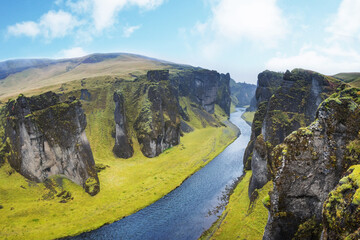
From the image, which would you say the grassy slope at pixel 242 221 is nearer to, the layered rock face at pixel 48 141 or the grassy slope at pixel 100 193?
the grassy slope at pixel 100 193

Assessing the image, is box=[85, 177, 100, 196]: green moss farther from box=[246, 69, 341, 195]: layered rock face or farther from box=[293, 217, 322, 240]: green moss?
box=[293, 217, 322, 240]: green moss

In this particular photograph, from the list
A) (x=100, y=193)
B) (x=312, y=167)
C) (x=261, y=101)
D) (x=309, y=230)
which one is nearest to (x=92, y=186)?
(x=100, y=193)

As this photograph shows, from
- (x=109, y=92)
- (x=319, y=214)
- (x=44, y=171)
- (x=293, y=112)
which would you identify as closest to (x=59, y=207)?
(x=44, y=171)

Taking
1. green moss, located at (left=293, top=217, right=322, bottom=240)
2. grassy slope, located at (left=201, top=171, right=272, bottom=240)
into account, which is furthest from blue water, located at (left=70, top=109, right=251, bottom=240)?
green moss, located at (left=293, top=217, right=322, bottom=240)

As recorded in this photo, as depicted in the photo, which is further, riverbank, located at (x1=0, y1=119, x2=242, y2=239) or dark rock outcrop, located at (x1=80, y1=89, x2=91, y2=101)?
dark rock outcrop, located at (x1=80, y1=89, x2=91, y2=101)

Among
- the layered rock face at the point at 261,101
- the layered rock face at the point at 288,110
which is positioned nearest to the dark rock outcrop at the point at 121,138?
the layered rock face at the point at 261,101

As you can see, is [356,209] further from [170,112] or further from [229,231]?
[170,112]

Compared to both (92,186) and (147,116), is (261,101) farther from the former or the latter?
(92,186)
